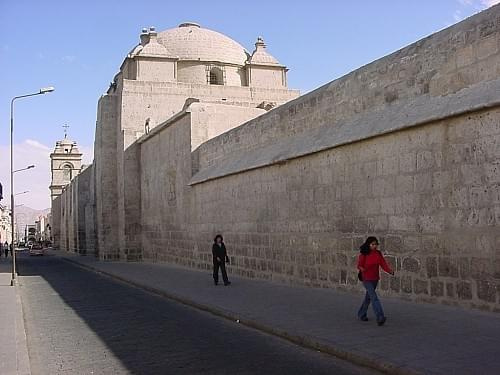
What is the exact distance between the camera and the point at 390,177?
1002 centimetres

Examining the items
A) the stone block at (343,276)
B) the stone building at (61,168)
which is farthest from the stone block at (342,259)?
the stone building at (61,168)

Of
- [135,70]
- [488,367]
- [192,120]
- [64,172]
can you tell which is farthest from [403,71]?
[64,172]

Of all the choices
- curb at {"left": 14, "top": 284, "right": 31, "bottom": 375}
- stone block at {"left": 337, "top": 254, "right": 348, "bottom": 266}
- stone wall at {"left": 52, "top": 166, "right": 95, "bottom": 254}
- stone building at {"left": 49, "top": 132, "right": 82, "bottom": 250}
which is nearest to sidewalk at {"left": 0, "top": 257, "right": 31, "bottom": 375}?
curb at {"left": 14, "top": 284, "right": 31, "bottom": 375}

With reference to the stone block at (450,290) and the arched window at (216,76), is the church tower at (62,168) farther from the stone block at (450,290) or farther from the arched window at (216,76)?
the stone block at (450,290)

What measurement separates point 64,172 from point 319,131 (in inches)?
2614

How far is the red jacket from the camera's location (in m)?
7.94

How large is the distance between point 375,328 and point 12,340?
4.71m

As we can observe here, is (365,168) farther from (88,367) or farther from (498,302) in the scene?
(88,367)

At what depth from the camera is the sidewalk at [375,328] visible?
5.71 m

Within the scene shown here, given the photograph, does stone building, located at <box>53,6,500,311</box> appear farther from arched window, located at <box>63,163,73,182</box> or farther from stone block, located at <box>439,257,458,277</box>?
arched window, located at <box>63,163,73,182</box>

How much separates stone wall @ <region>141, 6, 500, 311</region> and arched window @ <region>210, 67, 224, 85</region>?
1740 centimetres

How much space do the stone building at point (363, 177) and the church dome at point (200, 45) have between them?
1033cm

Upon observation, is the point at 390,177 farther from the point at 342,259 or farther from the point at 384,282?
the point at 342,259

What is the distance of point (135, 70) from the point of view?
A: 105 feet
